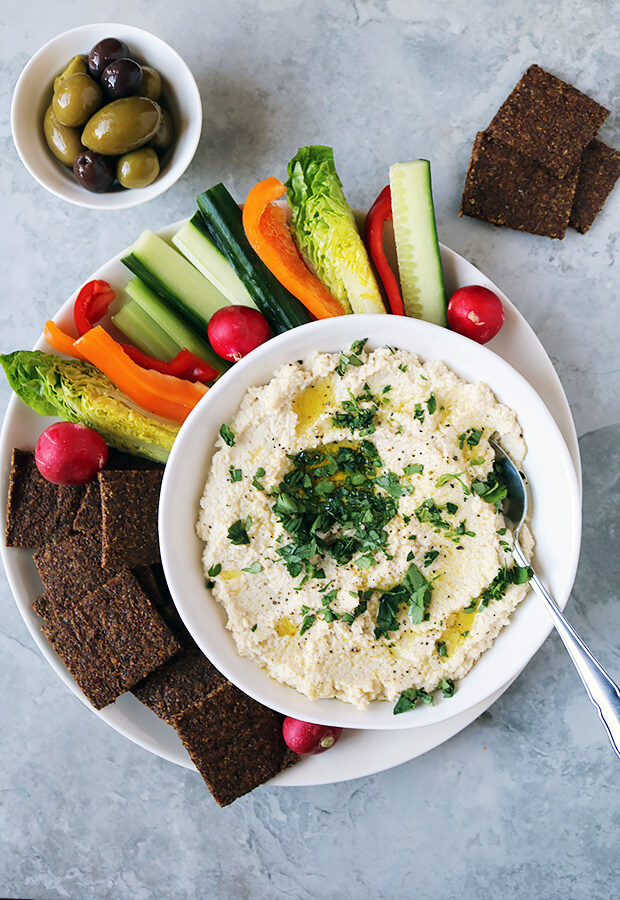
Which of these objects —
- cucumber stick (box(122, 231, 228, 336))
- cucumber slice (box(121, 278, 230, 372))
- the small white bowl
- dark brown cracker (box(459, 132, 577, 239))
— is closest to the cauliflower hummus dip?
cucumber slice (box(121, 278, 230, 372))

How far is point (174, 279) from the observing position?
3166 millimetres

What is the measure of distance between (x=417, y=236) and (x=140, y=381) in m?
1.31

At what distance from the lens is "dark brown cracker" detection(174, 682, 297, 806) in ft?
9.99

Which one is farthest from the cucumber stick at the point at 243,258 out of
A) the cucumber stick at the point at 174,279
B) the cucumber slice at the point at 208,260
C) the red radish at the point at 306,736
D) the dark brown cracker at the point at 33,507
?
the red radish at the point at 306,736

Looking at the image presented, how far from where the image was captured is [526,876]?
11.5 feet

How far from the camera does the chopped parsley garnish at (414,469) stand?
107 inches

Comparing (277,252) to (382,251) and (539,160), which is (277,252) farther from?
(539,160)

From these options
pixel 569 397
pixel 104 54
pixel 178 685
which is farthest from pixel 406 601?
pixel 104 54

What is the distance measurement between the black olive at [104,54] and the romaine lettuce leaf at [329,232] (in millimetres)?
886

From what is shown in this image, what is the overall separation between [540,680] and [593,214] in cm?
224

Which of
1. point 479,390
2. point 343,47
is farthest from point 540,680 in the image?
point 343,47

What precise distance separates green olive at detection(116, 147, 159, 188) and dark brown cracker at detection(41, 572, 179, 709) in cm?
170

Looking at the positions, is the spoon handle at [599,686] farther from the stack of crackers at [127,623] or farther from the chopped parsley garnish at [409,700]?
the stack of crackers at [127,623]

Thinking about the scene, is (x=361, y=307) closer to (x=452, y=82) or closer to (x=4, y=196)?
(x=452, y=82)
